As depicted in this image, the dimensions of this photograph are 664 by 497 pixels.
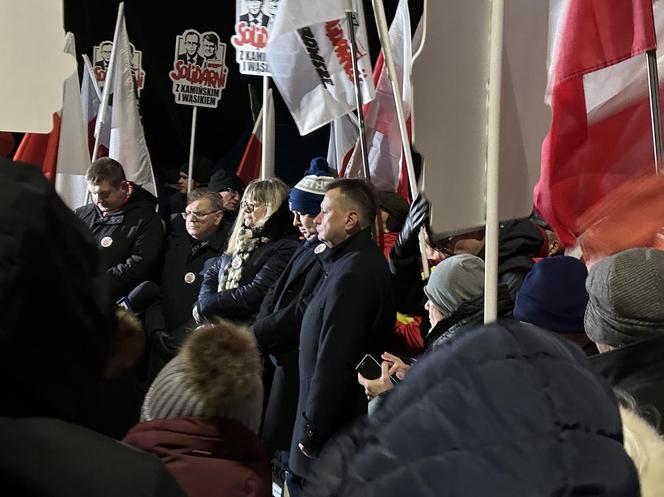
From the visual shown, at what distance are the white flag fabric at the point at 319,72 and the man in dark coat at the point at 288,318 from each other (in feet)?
2.14

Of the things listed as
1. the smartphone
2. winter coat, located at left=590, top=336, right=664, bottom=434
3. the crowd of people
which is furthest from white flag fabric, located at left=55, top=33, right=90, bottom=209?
winter coat, located at left=590, top=336, right=664, bottom=434

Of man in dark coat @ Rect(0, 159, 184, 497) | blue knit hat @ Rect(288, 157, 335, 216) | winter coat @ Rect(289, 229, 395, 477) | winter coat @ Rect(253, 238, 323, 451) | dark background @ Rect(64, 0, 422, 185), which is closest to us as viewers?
man in dark coat @ Rect(0, 159, 184, 497)

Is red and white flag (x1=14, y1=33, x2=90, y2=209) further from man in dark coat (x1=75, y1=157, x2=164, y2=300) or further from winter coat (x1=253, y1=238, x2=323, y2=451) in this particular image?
winter coat (x1=253, y1=238, x2=323, y2=451)

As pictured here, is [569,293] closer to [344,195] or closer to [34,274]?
[344,195]

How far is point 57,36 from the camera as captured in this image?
3.71 m

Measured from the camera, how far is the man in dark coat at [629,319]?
2105mm

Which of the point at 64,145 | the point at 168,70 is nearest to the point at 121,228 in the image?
the point at 64,145

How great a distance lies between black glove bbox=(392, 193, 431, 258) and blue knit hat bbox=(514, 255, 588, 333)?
0.87 meters

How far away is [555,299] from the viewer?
2.79m

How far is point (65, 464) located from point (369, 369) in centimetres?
255

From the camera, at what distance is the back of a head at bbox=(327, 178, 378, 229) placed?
13.4 feet

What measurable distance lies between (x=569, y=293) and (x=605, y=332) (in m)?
0.57

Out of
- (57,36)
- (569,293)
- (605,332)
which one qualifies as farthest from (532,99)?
(57,36)

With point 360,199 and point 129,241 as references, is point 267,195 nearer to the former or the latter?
point 360,199
